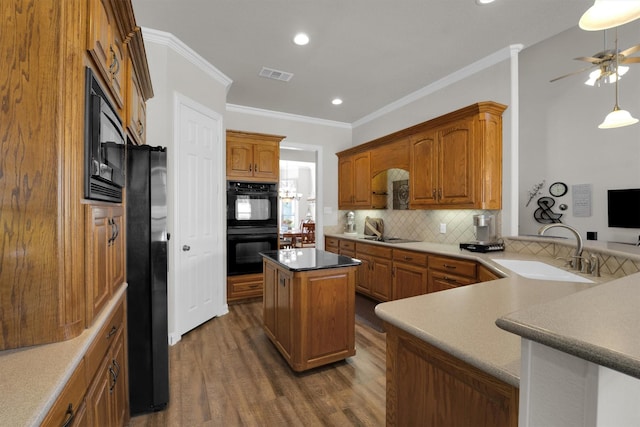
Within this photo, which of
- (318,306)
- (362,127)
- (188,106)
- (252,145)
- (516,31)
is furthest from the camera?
(362,127)

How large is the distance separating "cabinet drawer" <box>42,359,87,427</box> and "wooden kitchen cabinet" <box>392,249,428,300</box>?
2945 millimetres

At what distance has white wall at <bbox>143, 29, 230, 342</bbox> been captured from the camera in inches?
108

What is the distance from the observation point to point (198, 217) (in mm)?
3242

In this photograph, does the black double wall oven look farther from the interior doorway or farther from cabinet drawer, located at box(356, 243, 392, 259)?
the interior doorway

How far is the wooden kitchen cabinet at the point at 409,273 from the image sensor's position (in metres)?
3.26

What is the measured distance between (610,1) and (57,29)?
196 cm

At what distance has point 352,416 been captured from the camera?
6.07ft

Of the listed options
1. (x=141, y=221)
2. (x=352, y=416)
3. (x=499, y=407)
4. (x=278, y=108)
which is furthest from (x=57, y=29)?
(x=278, y=108)

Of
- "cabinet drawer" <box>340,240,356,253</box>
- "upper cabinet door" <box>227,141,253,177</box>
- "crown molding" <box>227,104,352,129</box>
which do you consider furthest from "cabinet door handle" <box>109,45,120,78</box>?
"cabinet drawer" <box>340,240,356,253</box>

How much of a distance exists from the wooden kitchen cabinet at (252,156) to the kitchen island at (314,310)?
196 centimetres

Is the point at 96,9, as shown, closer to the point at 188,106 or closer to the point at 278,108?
the point at 188,106

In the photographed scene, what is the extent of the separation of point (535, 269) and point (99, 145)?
9.19ft

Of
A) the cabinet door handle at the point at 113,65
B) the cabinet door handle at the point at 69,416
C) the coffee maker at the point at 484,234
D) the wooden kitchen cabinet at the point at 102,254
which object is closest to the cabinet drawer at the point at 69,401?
the cabinet door handle at the point at 69,416

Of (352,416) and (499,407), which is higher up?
(499,407)
